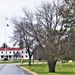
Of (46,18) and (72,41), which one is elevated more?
(46,18)

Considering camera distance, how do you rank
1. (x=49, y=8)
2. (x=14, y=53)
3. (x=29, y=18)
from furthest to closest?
(x=14, y=53), (x=29, y=18), (x=49, y=8)

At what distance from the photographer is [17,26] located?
→ 3068 inches

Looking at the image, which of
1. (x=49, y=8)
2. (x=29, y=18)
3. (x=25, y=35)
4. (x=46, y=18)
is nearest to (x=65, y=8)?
(x=46, y=18)

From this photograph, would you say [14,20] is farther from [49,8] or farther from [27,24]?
[49,8]

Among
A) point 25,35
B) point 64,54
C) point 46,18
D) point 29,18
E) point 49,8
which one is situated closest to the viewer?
point 64,54

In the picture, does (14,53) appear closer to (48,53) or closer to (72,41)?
(48,53)

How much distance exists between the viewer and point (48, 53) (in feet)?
141

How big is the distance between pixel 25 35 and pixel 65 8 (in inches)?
1942

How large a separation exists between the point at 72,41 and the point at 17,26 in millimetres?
50104

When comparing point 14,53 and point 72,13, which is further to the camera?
point 14,53

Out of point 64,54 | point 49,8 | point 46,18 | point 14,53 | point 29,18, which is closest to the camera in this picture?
point 64,54

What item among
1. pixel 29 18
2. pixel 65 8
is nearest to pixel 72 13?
pixel 65 8

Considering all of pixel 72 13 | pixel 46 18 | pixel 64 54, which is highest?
pixel 46 18

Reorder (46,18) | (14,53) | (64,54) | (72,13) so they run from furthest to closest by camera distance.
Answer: (14,53), (46,18), (64,54), (72,13)
